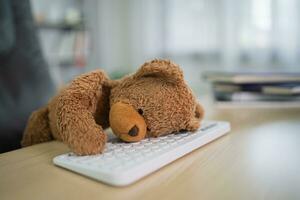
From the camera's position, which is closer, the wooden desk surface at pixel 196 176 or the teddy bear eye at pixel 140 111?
the wooden desk surface at pixel 196 176

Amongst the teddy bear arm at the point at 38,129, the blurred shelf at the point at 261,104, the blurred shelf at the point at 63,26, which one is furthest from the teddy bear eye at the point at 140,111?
the blurred shelf at the point at 63,26

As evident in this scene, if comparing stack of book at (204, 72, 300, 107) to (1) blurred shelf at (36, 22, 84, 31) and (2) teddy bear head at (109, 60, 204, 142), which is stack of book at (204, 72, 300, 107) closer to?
(2) teddy bear head at (109, 60, 204, 142)

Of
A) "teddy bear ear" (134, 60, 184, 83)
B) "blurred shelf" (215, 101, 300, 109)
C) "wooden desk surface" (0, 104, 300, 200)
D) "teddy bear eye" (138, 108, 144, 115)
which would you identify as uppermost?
"teddy bear ear" (134, 60, 184, 83)

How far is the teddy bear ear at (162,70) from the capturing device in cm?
42

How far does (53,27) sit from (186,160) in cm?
224

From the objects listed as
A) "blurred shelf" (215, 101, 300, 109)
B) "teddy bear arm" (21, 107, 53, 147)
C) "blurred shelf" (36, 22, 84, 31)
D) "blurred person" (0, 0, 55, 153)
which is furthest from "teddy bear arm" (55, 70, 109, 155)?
"blurred shelf" (36, 22, 84, 31)

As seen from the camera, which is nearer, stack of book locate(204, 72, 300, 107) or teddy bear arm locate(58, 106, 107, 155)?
teddy bear arm locate(58, 106, 107, 155)

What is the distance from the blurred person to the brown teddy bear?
1.16 ft

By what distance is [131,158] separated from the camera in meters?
0.36

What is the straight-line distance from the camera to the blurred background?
178 centimetres

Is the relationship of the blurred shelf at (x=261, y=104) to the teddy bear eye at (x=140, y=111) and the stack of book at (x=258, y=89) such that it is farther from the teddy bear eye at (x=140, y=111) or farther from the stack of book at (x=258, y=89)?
the teddy bear eye at (x=140, y=111)

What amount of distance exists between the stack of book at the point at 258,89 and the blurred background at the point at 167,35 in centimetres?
36

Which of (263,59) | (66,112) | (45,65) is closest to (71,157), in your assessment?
(66,112)

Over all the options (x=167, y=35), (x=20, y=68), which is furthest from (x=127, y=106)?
(x=167, y=35)
